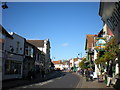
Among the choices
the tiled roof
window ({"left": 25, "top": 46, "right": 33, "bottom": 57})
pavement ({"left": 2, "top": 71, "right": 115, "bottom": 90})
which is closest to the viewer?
pavement ({"left": 2, "top": 71, "right": 115, "bottom": 90})

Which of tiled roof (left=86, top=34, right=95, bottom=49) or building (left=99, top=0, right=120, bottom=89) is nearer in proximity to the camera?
building (left=99, top=0, right=120, bottom=89)

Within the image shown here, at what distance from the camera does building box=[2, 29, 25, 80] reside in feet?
87.0

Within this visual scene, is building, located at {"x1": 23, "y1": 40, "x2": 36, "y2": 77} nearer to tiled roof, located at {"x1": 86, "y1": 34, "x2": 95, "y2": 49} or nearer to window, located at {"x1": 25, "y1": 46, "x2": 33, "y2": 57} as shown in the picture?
window, located at {"x1": 25, "y1": 46, "x2": 33, "y2": 57}

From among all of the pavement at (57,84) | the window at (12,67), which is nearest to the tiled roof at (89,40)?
the window at (12,67)

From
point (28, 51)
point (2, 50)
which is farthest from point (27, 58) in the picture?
point (2, 50)

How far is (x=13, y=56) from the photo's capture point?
95.3ft

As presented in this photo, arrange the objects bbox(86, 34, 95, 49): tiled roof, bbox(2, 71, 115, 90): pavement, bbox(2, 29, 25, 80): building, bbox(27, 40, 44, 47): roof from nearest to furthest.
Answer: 1. bbox(2, 71, 115, 90): pavement
2. bbox(2, 29, 25, 80): building
3. bbox(86, 34, 95, 49): tiled roof
4. bbox(27, 40, 44, 47): roof

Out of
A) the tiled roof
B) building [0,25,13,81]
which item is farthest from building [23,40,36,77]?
the tiled roof

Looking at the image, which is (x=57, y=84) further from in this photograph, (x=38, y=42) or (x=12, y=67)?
(x=38, y=42)

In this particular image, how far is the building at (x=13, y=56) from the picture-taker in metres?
26.5

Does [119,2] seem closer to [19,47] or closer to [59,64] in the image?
[19,47]

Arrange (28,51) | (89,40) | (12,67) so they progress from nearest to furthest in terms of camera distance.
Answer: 1. (12,67)
2. (28,51)
3. (89,40)

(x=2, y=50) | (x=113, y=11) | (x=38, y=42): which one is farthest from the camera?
(x=38, y=42)

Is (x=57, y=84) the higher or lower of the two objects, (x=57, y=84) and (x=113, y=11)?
the lower
